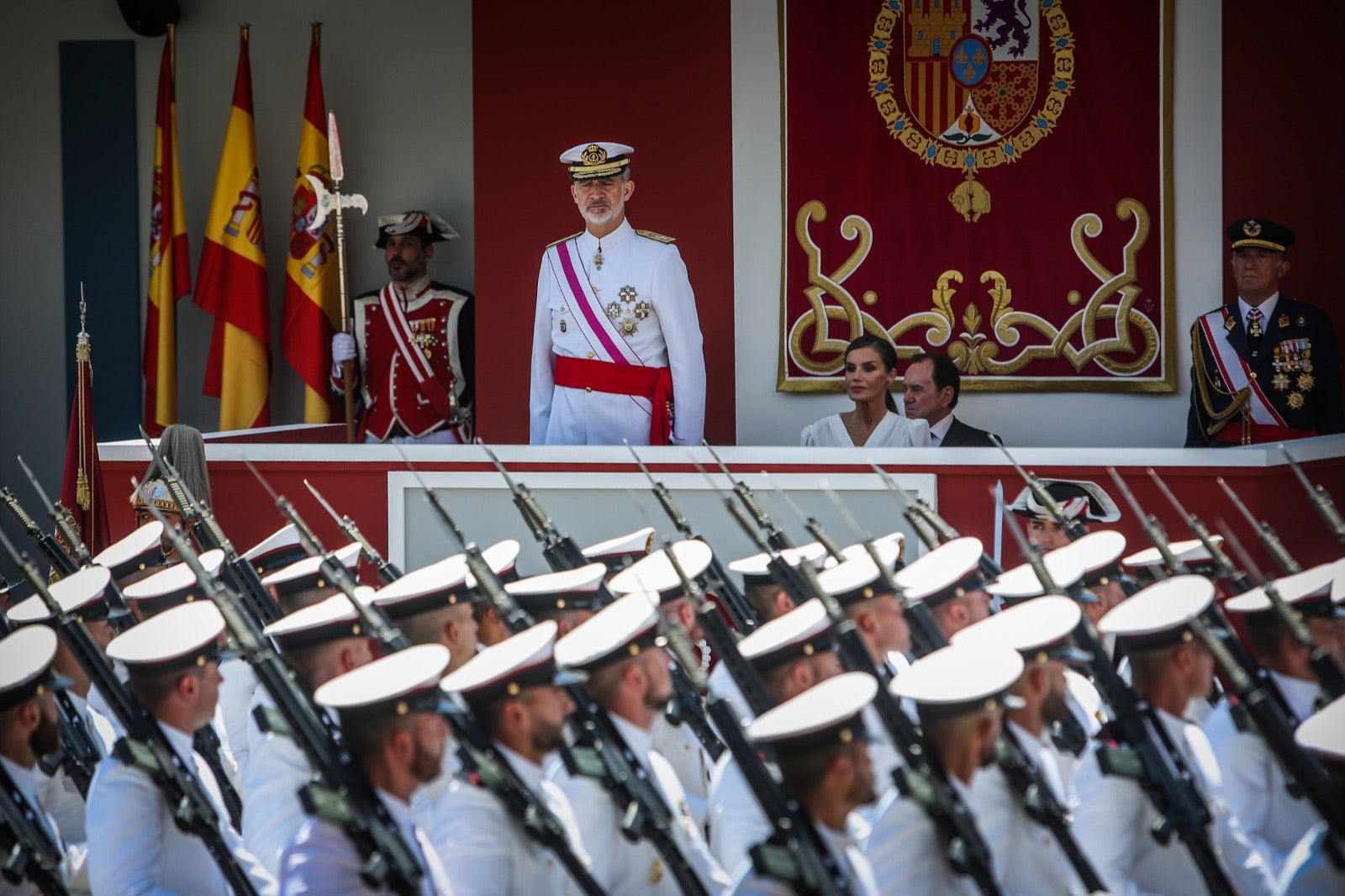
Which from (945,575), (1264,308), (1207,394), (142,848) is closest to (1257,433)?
(1207,394)

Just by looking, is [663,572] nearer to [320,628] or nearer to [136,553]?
[320,628]

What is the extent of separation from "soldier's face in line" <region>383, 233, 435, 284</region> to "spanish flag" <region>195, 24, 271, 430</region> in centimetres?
79

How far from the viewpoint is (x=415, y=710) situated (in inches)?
87.3

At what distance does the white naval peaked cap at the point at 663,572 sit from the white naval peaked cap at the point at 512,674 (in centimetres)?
39

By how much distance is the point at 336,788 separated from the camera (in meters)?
Result: 2.21

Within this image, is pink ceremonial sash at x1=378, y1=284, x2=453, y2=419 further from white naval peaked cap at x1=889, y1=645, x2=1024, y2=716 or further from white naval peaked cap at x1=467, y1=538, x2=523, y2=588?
white naval peaked cap at x1=889, y1=645, x2=1024, y2=716

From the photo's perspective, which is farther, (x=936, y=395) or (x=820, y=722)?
(x=936, y=395)

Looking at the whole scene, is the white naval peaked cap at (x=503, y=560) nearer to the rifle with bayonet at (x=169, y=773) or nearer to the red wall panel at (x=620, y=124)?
the rifle with bayonet at (x=169, y=773)

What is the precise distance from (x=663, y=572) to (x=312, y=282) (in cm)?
465

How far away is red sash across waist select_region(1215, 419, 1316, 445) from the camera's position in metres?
5.26

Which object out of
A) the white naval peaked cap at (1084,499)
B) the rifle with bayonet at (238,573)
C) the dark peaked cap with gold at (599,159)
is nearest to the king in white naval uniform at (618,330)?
the dark peaked cap with gold at (599,159)

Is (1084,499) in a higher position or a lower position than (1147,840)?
higher

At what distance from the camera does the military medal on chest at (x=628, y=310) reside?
17.4 ft

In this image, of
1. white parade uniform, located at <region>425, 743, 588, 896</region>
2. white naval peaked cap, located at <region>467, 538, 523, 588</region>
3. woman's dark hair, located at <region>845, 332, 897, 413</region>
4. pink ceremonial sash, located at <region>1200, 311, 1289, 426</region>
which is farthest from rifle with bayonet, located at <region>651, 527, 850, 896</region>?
pink ceremonial sash, located at <region>1200, 311, 1289, 426</region>
